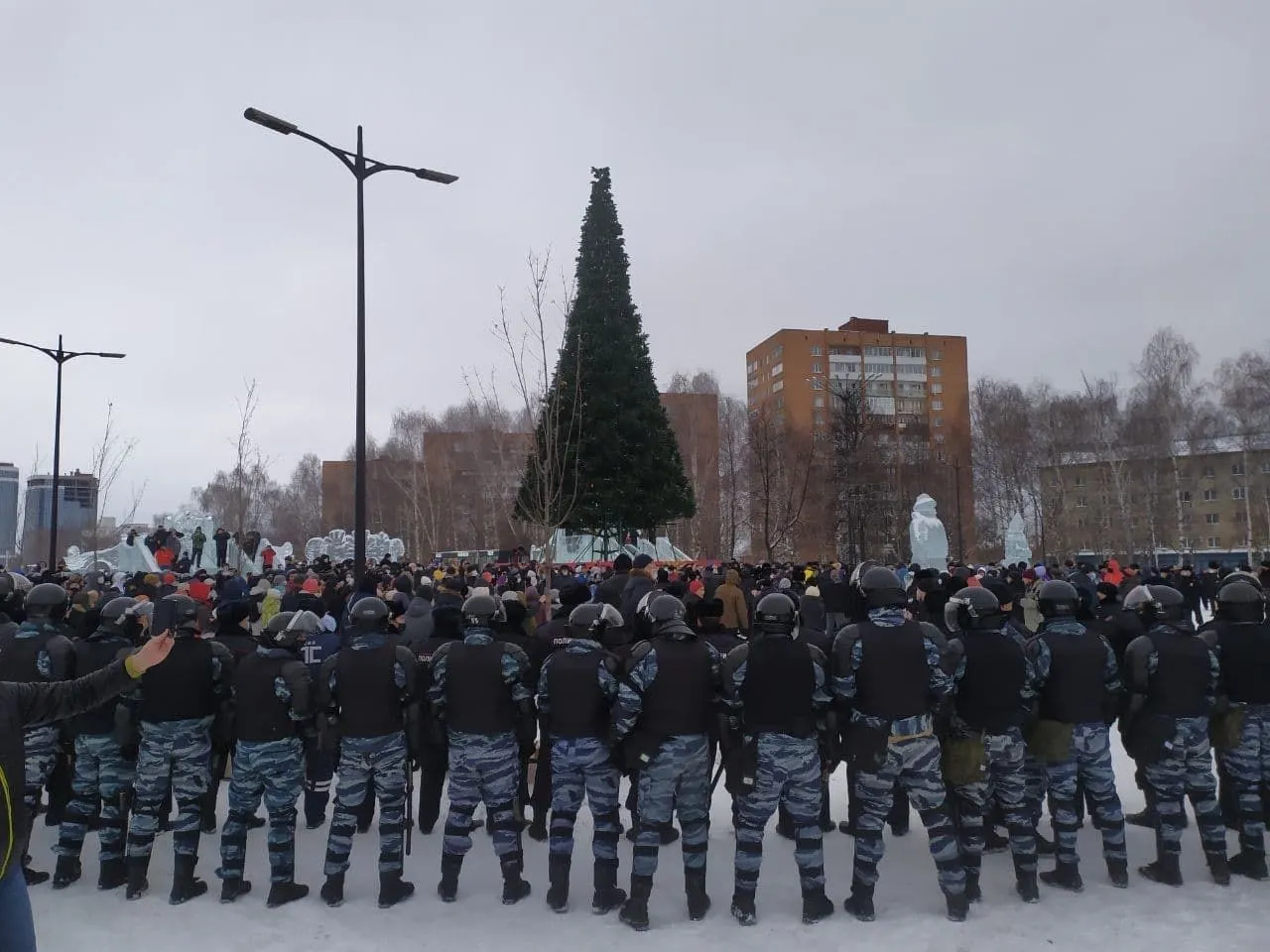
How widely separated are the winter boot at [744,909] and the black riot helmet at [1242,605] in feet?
14.2

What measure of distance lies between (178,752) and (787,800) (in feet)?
14.7

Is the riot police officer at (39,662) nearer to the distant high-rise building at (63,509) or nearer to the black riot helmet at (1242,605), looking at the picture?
the black riot helmet at (1242,605)

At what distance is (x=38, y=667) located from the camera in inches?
259

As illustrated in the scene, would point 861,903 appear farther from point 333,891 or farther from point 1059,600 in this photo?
point 333,891

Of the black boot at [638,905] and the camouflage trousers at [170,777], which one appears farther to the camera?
the camouflage trousers at [170,777]

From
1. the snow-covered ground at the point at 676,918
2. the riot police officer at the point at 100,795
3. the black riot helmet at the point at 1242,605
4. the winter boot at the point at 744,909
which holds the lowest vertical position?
the snow-covered ground at the point at 676,918

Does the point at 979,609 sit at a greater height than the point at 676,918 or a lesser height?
greater

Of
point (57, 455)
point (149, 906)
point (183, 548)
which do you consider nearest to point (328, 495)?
point (183, 548)

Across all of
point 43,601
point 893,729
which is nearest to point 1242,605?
point 893,729

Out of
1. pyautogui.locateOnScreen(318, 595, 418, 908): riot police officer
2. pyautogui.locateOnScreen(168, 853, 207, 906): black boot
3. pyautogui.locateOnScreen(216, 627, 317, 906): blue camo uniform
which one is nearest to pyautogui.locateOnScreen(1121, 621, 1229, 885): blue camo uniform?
pyautogui.locateOnScreen(318, 595, 418, 908): riot police officer

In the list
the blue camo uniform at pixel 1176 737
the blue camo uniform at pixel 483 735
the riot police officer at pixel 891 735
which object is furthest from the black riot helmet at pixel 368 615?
the blue camo uniform at pixel 1176 737

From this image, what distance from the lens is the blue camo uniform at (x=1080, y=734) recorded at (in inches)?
243

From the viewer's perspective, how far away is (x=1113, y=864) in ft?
20.3

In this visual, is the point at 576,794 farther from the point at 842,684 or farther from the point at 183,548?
the point at 183,548
